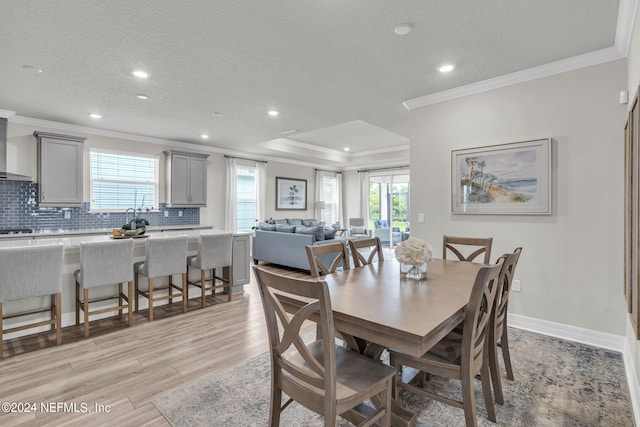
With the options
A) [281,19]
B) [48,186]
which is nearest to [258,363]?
[281,19]

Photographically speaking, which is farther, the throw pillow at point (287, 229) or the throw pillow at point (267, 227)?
the throw pillow at point (267, 227)

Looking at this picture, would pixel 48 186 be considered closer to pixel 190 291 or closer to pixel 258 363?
pixel 190 291

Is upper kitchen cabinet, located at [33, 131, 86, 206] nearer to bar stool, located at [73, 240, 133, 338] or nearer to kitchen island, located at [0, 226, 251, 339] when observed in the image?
kitchen island, located at [0, 226, 251, 339]

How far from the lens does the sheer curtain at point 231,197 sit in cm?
715

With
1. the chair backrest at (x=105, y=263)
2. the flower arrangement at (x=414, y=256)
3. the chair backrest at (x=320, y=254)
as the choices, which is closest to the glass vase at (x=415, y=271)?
the flower arrangement at (x=414, y=256)

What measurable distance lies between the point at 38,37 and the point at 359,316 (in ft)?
10.6

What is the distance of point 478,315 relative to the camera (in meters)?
1.55

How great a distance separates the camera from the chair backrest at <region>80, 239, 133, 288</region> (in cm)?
297

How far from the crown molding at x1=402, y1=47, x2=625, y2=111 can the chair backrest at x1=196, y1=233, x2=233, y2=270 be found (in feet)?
9.51

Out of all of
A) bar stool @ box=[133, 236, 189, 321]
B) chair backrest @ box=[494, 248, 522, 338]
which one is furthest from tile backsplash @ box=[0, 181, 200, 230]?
chair backrest @ box=[494, 248, 522, 338]

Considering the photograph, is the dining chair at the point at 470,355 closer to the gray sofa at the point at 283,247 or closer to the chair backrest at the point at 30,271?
the chair backrest at the point at 30,271

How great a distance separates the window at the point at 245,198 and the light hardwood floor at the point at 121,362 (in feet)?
13.1

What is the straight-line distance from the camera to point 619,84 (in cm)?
270

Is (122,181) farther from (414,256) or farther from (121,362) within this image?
(414,256)
